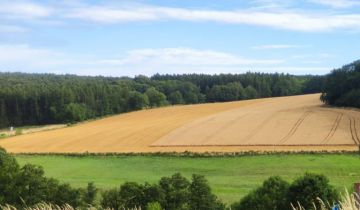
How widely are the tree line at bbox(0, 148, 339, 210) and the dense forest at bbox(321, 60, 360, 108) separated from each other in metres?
64.2

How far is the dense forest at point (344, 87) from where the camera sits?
9200 centimetres


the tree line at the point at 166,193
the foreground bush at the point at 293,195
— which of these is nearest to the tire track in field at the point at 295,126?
the tree line at the point at 166,193

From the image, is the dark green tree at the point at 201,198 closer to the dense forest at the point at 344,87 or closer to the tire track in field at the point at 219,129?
the tire track in field at the point at 219,129

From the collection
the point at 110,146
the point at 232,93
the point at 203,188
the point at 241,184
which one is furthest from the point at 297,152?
the point at 232,93

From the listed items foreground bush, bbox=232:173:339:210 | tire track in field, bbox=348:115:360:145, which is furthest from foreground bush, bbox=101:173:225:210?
tire track in field, bbox=348:115:360:145

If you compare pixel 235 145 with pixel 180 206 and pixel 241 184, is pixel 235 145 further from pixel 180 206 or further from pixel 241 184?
pixel 180 206

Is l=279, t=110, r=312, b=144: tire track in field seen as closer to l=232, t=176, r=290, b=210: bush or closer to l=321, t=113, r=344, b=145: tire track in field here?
l=321, t=113, r=344, b=145: tire track in field

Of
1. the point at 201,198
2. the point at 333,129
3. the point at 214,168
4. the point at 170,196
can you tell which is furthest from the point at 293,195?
the point at 333,129

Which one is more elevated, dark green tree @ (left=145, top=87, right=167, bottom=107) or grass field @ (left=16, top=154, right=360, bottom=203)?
dark green tree @ (left=145, top=87, right=167, bottom=107)

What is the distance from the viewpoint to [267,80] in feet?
569

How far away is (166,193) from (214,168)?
2348 centimetres

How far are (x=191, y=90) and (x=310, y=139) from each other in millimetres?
102648

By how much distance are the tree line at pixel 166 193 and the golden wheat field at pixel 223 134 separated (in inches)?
1184

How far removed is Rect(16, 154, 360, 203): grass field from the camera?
46875mm
